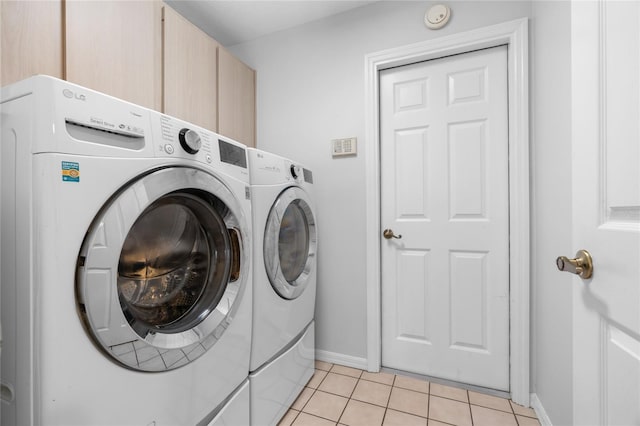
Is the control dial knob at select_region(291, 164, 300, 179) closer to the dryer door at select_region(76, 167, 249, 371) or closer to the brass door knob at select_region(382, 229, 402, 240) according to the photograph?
the dryer door at select_region(76, 167, 249, 371)

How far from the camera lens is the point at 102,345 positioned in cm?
60

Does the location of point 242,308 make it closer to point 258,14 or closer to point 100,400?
point 100,400

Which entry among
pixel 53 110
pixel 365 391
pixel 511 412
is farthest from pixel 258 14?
pixel 511 412

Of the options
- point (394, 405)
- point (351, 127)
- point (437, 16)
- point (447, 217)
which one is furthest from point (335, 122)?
point (394, 405)

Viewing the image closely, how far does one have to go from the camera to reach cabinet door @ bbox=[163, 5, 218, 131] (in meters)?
1.36

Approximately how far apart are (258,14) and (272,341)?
1.91 m

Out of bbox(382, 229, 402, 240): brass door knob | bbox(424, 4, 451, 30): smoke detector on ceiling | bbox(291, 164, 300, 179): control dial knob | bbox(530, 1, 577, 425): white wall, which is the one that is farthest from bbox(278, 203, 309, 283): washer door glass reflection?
bbox(424, 4, 451, 30): smoke detector on ceiling

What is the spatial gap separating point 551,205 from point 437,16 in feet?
3.79

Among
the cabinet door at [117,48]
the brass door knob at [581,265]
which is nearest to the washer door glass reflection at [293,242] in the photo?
the cabinet door at [117,48]

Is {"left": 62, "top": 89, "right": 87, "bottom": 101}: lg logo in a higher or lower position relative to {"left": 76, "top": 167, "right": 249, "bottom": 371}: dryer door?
higher

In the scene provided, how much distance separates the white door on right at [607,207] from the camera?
461 millimetres

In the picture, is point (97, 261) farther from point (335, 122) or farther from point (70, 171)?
point (335, 122)

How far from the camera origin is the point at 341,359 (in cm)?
177

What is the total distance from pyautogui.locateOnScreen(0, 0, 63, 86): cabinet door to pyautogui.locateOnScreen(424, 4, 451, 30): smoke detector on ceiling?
1.65m
